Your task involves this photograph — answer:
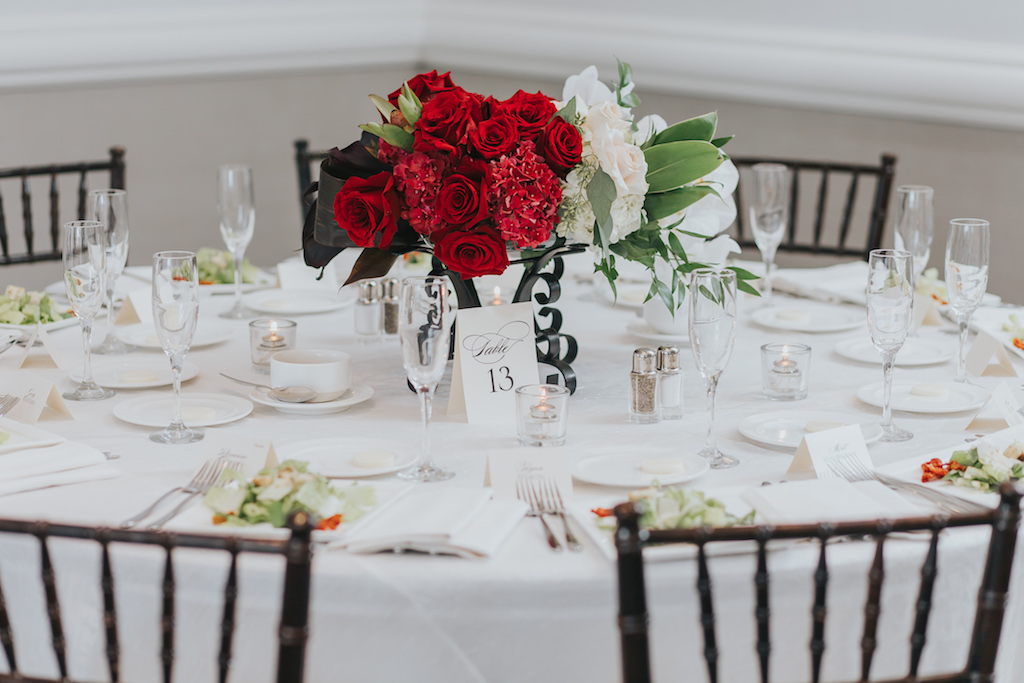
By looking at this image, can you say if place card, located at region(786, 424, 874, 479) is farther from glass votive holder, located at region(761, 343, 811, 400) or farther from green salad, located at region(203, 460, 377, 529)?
green salad, located at region(203, 460, 377, 529)

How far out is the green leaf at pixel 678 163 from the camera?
162cm

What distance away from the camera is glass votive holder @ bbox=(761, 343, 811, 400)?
67.9 inches

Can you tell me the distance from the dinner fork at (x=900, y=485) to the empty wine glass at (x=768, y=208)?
3.25 feet

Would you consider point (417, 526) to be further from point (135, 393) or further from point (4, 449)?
point (135, 393)

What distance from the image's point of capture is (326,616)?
1.10 m

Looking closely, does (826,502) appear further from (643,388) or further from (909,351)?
(909,351)

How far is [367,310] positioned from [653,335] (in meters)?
0.54

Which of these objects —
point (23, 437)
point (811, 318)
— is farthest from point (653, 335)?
point (23, 437)

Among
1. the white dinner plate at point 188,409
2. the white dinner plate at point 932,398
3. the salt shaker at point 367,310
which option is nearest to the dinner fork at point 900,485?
the white dinner plate at point 932,398

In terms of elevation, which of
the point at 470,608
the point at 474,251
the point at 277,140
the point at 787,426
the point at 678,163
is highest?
the point at 277,140

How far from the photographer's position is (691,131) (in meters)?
1.70

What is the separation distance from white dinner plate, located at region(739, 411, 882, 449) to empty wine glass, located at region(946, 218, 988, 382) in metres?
0.32

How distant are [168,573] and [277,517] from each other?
Answer: 0.21 meters

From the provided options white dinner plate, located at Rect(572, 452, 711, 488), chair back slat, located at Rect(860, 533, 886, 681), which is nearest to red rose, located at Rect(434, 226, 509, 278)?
white dinner plate, located at Rect(572, 452, 711, 488)
